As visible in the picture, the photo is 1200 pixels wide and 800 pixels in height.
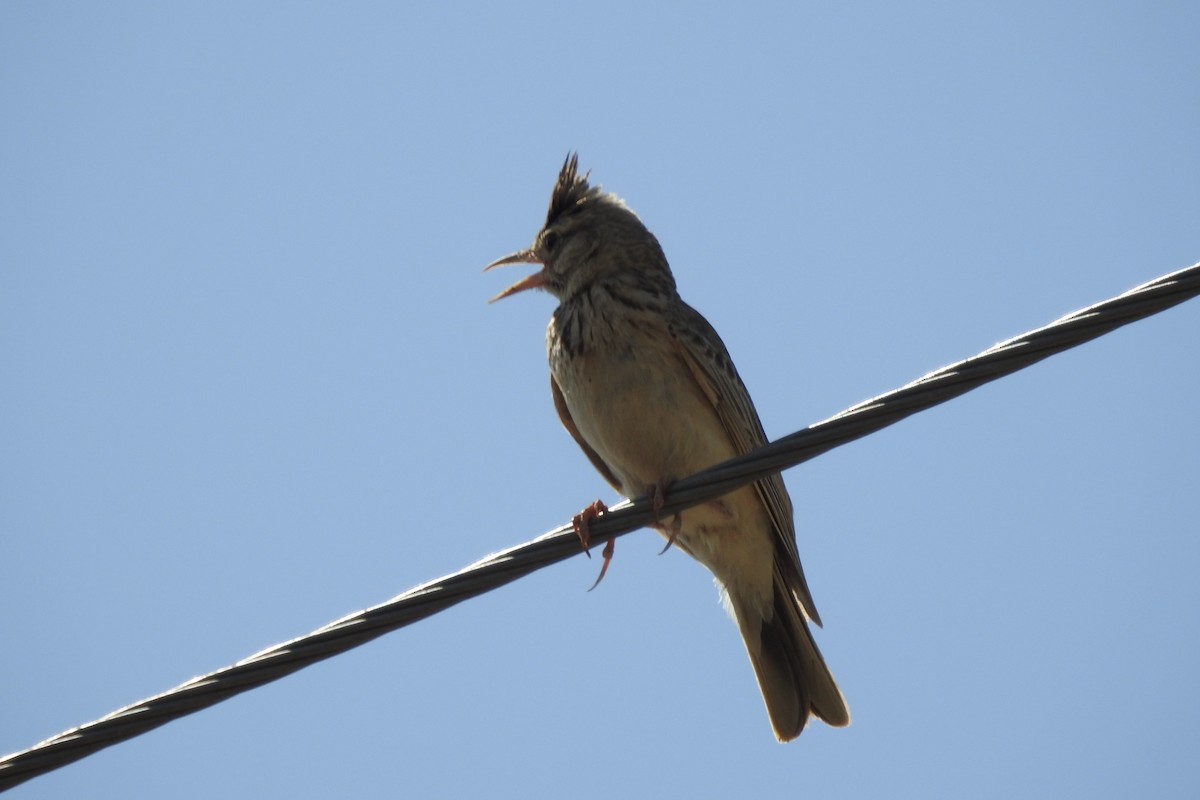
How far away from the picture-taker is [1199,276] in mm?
3801

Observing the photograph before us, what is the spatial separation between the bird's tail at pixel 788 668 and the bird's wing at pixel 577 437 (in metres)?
0.89

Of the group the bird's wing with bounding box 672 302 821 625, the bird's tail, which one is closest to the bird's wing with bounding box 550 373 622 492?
the bird's wing with bounding box 672 302 821 625

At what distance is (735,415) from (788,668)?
4.34ft

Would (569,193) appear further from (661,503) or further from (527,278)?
(661,503)

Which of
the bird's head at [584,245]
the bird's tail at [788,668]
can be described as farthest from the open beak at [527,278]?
the bird's tail at [788,668]

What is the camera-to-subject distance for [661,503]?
187 inches

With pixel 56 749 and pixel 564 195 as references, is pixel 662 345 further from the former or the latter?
pixel 56 749

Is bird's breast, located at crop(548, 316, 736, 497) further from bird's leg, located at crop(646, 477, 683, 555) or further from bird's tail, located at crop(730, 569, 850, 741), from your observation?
bird's tail, located at crop(730, 569, 850, 741)

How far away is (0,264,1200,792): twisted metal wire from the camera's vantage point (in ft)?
12.3

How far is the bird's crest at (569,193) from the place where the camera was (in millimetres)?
8016

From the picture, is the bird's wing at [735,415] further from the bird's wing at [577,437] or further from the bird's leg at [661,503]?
the bird's wing at [577,437]

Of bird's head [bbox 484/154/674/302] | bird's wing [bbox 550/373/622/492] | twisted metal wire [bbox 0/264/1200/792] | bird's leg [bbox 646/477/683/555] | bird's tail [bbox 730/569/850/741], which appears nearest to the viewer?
twisted metal wire [bbox 0/264/1200/792]

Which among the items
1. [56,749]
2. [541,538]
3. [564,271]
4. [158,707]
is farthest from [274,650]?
[564,271]

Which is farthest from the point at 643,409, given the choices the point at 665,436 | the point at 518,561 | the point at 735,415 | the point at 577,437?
the point at 518,561
